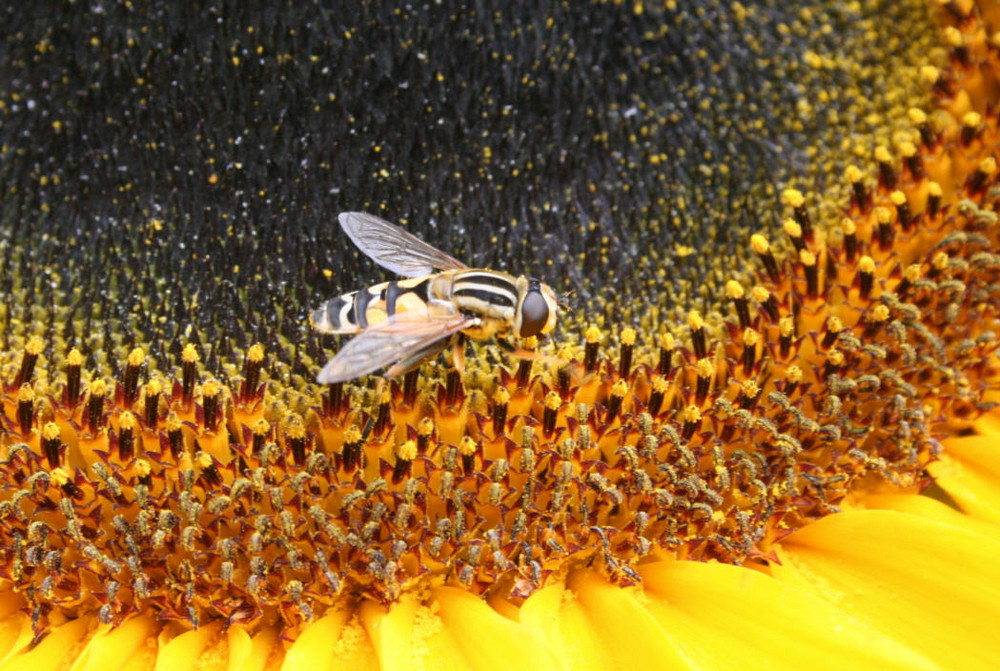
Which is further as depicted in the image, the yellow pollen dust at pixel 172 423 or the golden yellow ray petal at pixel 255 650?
the yellow pollen dust at pixel 172 423

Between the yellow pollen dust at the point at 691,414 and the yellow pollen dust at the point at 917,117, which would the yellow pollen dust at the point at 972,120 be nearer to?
the yellow pollen dust at the point at 917,117

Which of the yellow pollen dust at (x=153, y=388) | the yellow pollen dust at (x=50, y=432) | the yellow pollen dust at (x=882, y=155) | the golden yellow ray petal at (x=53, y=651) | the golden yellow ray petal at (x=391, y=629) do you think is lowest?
the golden yellow ray petal at (x=53, y=651)

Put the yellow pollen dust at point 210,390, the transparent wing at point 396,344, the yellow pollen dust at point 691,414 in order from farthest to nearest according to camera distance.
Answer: the yellow pollen dust at point 691,414, the yellow pollen dust at point 210,390, the transparent wing at point 396,344

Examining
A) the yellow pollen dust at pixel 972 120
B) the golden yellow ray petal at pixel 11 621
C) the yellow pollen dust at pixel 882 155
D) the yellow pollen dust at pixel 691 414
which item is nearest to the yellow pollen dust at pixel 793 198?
the yellow pollen dust at pixel 882 155

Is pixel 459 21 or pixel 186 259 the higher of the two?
pixel 459 21

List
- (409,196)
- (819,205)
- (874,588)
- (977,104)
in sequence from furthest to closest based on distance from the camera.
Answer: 1. (977,104)
2. (819,205)
3. (409,196)
4. (874,588)

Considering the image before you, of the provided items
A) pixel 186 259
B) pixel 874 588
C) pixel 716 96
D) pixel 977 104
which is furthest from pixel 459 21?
pixel 874 588

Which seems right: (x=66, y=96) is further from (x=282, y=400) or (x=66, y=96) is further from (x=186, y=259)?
(x=282, y=400)
